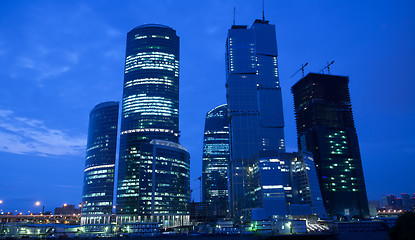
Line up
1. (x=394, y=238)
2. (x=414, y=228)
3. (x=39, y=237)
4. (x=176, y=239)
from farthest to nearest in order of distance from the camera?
1. (x=39, y=237)
2. (x=176, y=239)
3. (x=394, y=238)
4. (x=414, y=228)

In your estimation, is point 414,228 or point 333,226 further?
point 333,226

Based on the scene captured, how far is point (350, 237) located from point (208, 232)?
254 ft

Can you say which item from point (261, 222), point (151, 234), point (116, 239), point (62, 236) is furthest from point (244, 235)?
point (62, 236)

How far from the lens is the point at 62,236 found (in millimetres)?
175625

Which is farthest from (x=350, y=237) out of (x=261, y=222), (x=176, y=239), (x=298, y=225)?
(x=176, y=239)

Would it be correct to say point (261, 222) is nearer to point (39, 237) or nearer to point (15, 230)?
point (39, 237)

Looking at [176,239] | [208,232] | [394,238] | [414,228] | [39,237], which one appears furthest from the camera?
[208,232]

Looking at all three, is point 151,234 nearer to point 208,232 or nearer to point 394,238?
point 208,232

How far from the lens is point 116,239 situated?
164500mm

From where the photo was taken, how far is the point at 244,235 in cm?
17788

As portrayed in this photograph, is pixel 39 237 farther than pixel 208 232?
No

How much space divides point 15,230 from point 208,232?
368 feet

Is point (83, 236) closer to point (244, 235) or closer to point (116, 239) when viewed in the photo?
point (116, 239)

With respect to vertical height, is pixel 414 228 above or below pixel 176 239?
above
